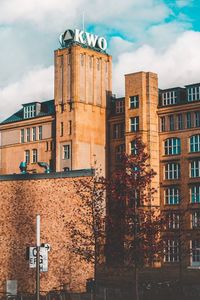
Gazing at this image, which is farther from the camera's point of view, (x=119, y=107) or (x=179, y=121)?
(x=119, y=107)

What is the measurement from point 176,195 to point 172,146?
7492 mm

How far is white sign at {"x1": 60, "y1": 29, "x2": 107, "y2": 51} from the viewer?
352 ft

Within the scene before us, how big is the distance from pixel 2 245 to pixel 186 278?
22550 mm

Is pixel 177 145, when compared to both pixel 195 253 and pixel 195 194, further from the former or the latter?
pixel 195 253

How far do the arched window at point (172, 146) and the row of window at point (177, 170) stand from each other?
6.12ft

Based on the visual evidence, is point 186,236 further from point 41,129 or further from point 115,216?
point 115,216

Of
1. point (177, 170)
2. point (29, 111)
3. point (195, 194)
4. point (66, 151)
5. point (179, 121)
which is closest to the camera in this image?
point (195, 194)

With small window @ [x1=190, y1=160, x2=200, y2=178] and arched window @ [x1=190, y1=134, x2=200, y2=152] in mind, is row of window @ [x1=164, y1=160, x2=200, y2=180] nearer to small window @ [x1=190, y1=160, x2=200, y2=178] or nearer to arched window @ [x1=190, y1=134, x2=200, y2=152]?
small window @ [x1=190, y1=160, x2=200, y2=178]

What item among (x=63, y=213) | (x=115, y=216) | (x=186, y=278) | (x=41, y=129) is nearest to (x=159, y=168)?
(x=41, y=129)

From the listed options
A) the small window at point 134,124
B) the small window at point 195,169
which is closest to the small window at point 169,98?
the small window at point 134,124

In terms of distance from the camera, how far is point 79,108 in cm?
10344

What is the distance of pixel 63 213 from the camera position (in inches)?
2147

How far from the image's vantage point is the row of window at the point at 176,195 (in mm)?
93625

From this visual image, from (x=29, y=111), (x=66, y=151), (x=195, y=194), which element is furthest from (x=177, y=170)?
(x=29, y=111)
